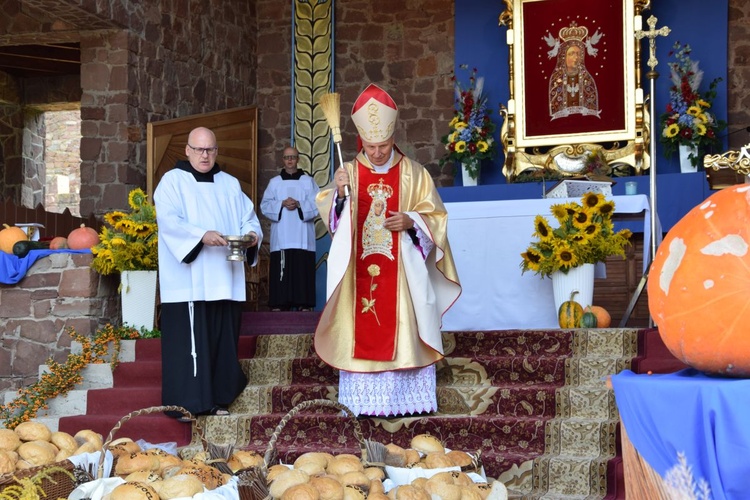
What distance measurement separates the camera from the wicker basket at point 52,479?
123 inches

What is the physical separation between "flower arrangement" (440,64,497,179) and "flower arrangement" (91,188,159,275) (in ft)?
11.4

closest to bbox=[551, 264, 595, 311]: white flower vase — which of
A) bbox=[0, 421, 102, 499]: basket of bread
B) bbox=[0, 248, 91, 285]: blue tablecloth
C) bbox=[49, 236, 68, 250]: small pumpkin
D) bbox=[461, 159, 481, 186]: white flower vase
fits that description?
bbox=[461, 159, 481, 186]: white flower vase

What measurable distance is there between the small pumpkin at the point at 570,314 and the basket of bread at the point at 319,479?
3051 millimetres

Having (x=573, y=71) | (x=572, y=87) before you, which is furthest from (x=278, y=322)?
(x=573, y=71)

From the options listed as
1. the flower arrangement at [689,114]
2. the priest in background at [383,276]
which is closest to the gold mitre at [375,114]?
the priest in background at [383,276]

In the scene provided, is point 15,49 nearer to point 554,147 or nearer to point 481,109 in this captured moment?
point 481,109

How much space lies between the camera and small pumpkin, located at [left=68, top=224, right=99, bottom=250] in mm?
7457

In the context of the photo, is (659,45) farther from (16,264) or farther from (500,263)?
(16,264)

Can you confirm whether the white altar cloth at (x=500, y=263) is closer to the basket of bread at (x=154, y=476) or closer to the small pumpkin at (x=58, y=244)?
the small pumpkin at (x=58, y=244)

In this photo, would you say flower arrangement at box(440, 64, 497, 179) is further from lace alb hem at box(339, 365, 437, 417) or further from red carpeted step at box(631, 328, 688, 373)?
lace alb hem at box(339, 365, 437, 417)

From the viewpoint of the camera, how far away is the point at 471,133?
981 centimetres

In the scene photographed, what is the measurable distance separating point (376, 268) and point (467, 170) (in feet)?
13.9

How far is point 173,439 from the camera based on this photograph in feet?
19.8

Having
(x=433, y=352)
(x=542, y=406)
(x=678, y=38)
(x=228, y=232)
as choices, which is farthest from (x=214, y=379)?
(x=678, y=38)
